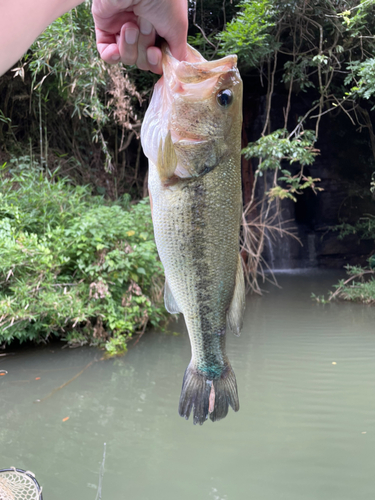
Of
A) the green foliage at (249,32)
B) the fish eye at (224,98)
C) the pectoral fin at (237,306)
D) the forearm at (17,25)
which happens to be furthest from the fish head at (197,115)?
the green foliage at (249,32)

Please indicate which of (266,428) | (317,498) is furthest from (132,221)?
(317,498)

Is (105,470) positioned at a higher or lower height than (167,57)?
lower

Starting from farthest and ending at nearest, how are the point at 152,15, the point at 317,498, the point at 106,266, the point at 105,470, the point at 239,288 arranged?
the point at 106,266 → the point at 105,470 → the point at 317,498 → the point at 239,288 → the point at 152,15

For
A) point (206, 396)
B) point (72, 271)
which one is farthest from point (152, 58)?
point (72, 271)

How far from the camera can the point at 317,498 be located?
2412 millimetres

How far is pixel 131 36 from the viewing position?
115cm

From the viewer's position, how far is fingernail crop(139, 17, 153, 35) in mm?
1126

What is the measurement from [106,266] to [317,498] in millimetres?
3027

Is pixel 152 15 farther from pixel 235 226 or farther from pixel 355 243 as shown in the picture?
pixel 355 243

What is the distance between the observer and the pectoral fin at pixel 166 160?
3.84ft

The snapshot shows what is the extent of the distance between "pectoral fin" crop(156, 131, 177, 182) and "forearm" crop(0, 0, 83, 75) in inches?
21.7

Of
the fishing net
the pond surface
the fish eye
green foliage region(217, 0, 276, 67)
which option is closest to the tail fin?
the fish eye

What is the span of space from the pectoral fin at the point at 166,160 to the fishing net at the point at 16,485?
1.59 meters

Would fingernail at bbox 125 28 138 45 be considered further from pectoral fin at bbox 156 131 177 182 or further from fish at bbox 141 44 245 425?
pectoral fin at bbox 156 131 177 182
